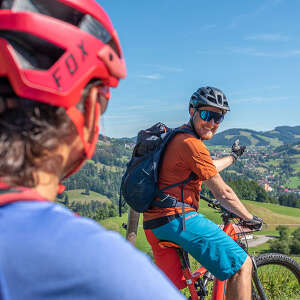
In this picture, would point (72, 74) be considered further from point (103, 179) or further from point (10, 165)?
point (103, 179)

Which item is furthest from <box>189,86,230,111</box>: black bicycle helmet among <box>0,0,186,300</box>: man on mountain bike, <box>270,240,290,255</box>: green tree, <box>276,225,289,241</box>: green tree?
<box>276,225,289,241</box>: green tree

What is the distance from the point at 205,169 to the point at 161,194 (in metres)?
0.50

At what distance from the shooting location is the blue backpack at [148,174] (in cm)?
356

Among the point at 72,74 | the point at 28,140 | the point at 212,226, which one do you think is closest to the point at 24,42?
the point at 72,74

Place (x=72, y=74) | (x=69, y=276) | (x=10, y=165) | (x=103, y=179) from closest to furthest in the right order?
(x=69, y=276)
(x=10, y=165)
(x=72, y=74)
(x=103, y=179)

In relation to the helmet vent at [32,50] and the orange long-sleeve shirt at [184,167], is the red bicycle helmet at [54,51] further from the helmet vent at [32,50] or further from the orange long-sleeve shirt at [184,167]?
the orange long-sleeve shirt at [184,167]

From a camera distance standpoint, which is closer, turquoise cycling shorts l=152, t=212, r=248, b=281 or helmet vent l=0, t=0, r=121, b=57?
helmet vent l=0, t=0, r=121, b=57

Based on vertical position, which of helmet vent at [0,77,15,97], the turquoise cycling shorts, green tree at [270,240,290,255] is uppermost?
helmet vent at [0,77,15,97]

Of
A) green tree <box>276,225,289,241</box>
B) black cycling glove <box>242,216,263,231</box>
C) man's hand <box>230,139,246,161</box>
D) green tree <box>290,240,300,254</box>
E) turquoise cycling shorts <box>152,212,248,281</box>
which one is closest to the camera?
turquoise cycling shorts <box>152,212,248,281</box>

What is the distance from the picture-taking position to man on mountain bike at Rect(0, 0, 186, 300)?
829 mm

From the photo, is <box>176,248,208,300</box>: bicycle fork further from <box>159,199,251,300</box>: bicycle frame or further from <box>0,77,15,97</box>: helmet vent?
<box>0,77,15,97</box>: helmet vent

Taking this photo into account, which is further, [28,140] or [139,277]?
[28,140]

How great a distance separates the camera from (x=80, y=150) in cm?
126

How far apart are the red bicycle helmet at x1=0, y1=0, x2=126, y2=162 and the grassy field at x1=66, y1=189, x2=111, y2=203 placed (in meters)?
96.8
